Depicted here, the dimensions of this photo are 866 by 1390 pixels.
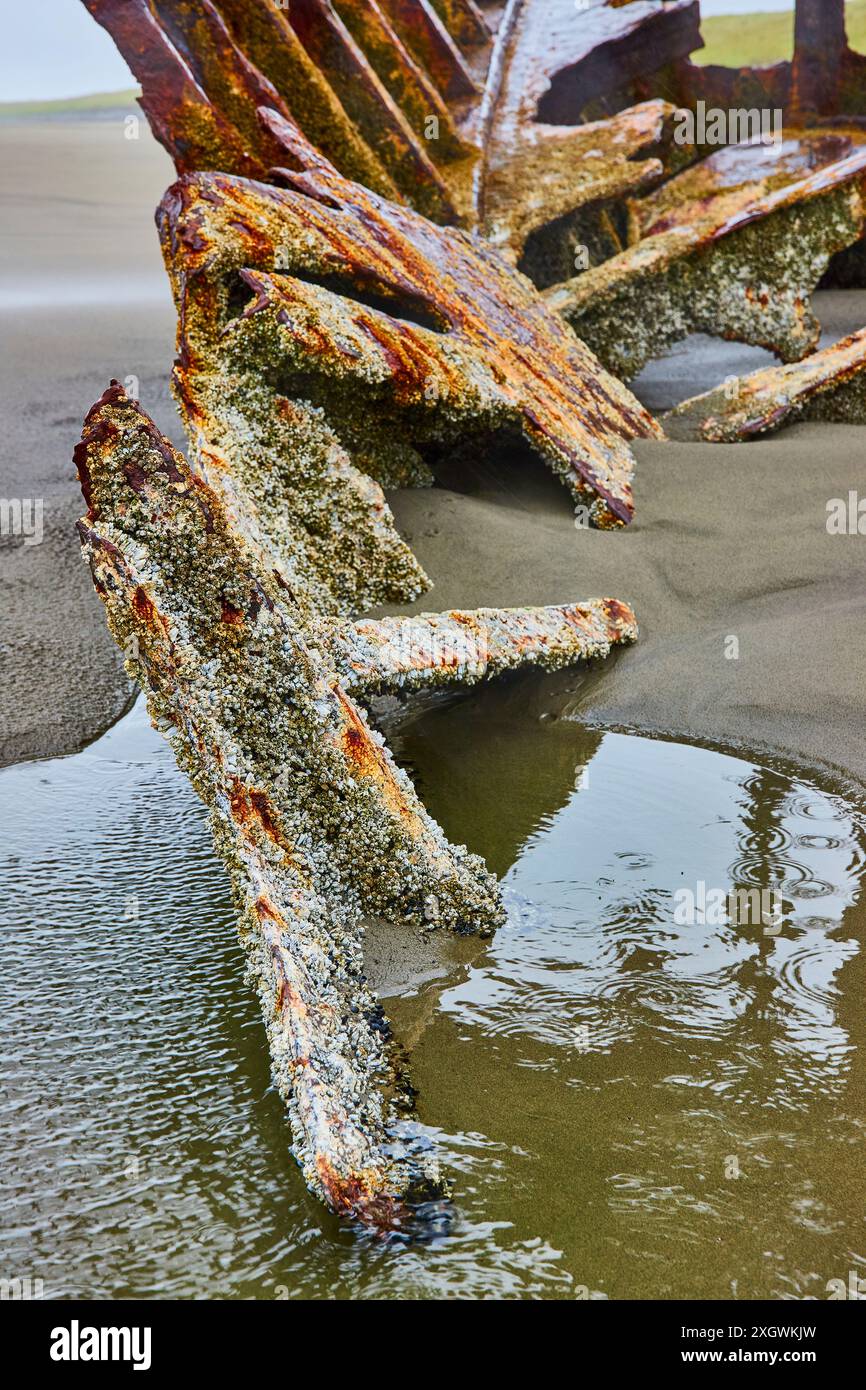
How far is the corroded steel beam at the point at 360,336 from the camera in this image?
332 centimetres

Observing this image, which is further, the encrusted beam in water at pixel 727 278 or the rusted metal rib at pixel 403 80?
the rusted metal rib at pixel 403 80

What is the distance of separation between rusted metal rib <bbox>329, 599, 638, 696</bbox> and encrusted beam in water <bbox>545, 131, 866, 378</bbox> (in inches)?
96.7

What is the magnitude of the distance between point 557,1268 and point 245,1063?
66cm

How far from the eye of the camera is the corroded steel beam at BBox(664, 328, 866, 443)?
4.91 m

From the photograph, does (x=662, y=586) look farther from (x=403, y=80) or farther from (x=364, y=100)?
(x=403, y=80)

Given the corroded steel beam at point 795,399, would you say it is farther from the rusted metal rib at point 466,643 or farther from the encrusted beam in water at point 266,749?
the encrusted beam in water at point 266,749

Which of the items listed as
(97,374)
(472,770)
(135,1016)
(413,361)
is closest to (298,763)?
(135,1016)

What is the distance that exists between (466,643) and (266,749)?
877 mm

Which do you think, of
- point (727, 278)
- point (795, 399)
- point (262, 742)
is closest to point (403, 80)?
point (727, 278)

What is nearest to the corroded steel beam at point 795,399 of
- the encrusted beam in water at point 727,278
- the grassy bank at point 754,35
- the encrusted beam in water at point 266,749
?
the encrusted beam in water at point 727,278

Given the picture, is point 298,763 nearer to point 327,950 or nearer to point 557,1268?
point 327,950

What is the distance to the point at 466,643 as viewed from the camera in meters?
3.05

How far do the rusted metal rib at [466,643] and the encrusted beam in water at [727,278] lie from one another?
2456mm

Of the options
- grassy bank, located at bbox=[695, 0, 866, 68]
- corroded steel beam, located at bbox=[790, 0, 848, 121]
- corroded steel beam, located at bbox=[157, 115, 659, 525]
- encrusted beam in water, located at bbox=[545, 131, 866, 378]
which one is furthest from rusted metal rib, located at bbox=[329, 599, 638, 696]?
grassy bank, located at bbox=[695, 0, 866, 68]
